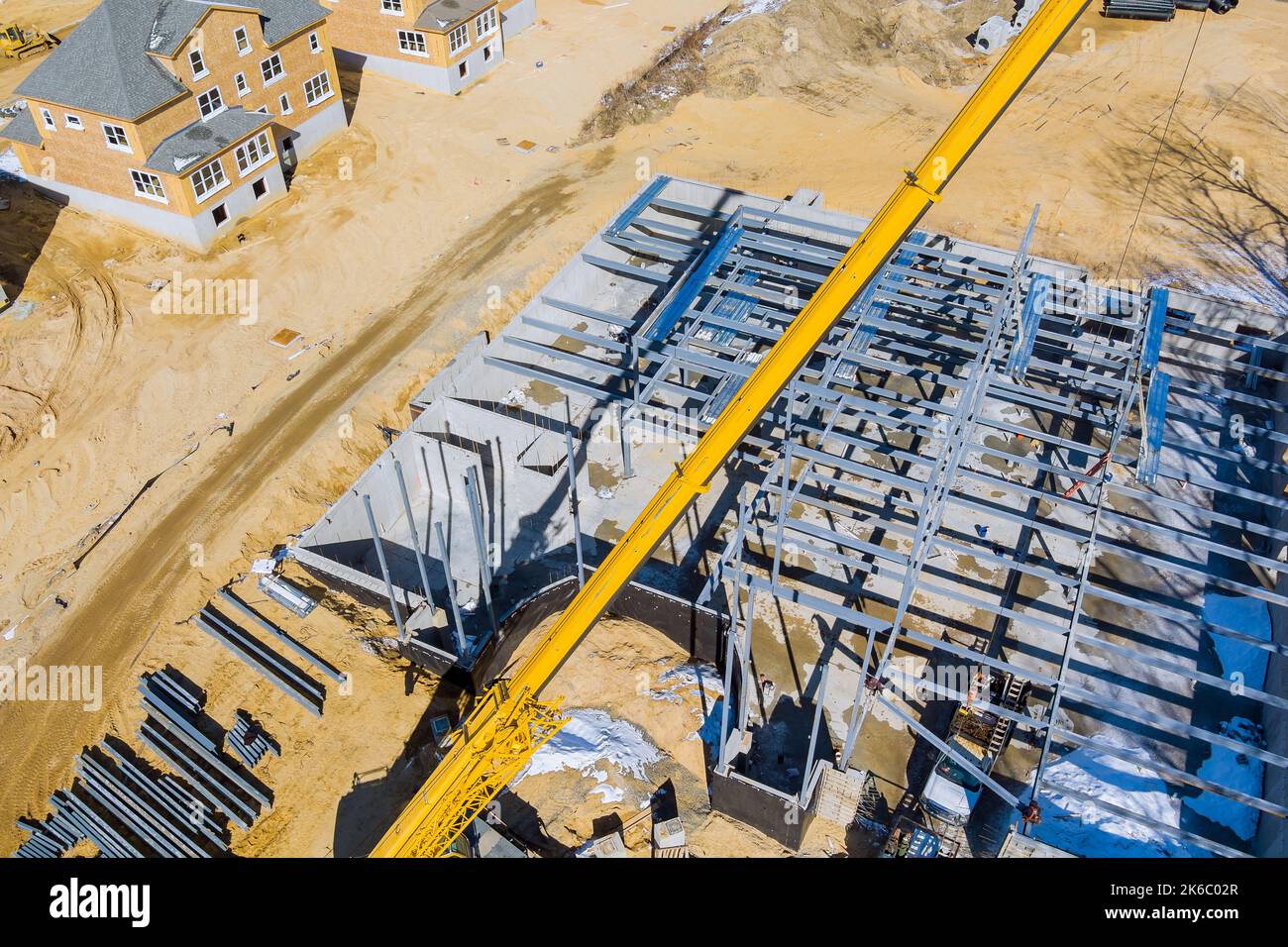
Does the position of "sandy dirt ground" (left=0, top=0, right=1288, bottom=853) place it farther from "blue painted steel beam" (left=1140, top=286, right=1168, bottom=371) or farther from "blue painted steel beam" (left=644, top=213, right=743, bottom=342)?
"blue painted steel beam" (left=644, top=213, right=743, bottom=342)

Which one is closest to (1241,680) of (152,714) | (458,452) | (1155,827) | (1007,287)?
(1155,827)

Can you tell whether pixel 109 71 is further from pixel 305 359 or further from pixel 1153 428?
pixel 1153 428

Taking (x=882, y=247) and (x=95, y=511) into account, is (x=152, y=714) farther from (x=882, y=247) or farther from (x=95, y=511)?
(x=882, y=247)

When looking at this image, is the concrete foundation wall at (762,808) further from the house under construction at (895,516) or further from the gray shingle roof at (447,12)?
the gray shingle roof at (447,12)

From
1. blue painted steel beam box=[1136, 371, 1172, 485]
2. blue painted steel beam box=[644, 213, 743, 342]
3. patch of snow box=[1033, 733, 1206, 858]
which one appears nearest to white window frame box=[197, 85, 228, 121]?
blue painted steel beam box=[644, 213, 743, 342]

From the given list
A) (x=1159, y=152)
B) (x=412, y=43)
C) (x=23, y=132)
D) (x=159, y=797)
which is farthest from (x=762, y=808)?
(x=412, y=43)
